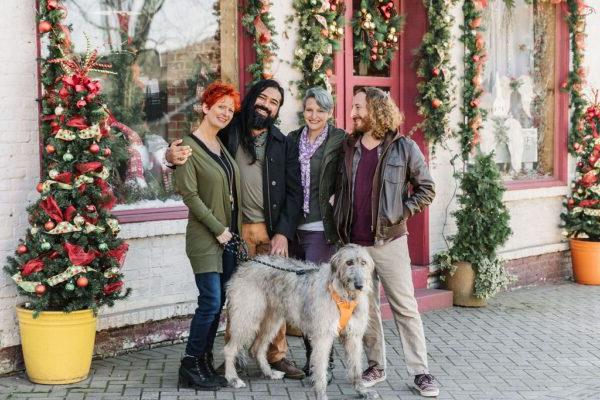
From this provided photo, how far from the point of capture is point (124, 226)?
6.99 meters

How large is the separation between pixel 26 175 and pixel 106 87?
122 cm

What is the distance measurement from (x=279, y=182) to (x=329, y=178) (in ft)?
1.28

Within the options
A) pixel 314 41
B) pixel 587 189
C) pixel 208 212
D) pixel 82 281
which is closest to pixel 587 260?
pixel 587 189

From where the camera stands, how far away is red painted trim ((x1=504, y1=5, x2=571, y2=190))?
11461 mm

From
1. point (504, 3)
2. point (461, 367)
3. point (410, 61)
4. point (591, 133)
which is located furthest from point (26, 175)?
point (591, 133)

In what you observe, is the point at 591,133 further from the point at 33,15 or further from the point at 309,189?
the point at 33,15

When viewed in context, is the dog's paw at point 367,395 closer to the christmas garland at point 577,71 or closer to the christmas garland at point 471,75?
the christmas garland at point 471,75

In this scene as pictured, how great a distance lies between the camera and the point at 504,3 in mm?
10766

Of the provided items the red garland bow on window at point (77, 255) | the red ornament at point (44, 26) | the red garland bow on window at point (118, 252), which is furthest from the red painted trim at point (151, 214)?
the red ornament at point (44, 26)

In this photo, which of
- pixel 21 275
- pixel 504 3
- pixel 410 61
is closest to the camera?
pixel 21 275

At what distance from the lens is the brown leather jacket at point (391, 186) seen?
587 centimetres

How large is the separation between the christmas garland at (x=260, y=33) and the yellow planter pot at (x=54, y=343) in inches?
112

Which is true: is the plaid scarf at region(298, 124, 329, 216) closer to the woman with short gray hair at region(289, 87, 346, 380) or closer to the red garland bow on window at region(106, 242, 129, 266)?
the woman with short gray hair at region(289, 87, 346, 380)

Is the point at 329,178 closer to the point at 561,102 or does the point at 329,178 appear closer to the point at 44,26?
the point at 44,26
